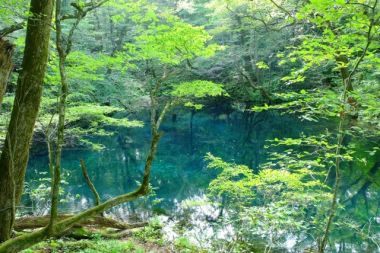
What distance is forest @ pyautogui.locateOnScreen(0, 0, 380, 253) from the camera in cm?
406

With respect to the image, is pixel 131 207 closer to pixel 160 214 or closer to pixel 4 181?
pixel 160 214

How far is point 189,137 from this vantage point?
2239 cm

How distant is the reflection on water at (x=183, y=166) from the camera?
403 inches

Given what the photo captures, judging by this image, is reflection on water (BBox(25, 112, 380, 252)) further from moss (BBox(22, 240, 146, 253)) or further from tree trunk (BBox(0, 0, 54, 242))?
tree trunk (BBox(0, 0, 54, 242))

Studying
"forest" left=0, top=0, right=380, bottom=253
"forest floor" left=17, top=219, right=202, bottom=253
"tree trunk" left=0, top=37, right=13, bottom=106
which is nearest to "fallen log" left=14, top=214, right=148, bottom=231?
"forest" left=0, top=0, right=380, bottom=253

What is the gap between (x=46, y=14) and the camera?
408 cm

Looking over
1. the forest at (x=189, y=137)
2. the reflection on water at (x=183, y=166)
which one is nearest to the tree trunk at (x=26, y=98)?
the forest at (x=189, y=137)

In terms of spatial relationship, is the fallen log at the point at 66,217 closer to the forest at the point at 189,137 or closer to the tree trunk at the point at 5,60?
the forest at the point at 189,137

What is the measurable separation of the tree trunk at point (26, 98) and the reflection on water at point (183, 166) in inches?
173

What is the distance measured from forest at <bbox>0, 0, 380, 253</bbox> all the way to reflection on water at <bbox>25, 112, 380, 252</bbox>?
8 centimetres

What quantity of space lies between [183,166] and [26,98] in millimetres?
12142

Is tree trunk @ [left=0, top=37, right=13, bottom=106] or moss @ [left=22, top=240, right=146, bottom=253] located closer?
tree trunk @ [left=0, top=37, right=13, bottom=106]

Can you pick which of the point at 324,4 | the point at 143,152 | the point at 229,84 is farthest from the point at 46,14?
the point at 229,84

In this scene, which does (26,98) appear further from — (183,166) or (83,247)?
(183,166)
